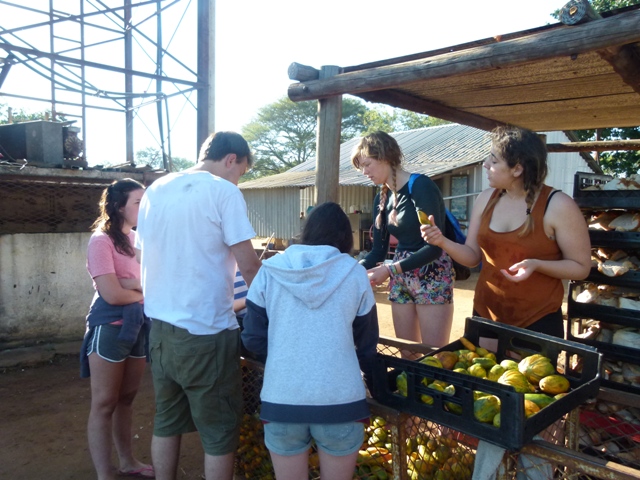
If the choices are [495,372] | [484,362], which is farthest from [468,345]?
[495,372]

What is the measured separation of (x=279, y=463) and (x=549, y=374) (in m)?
1.15

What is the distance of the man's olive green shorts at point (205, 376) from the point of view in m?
2.41

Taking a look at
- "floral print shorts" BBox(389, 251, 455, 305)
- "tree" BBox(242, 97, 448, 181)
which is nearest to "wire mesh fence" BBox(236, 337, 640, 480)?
"floral print shorts" BBox(389, 251, 455, 305)

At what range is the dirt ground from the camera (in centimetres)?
370

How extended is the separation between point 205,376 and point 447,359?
43.2 inches

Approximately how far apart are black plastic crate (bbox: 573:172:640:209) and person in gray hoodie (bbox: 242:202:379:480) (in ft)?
4.72

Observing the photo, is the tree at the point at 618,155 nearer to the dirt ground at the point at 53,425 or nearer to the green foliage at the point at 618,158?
the green foliage at the point at 618,158

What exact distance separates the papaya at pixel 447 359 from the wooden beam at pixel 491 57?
1510 mm

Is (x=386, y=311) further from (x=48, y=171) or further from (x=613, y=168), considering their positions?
(x=613, y=168)

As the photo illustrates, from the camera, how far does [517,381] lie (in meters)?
2.04

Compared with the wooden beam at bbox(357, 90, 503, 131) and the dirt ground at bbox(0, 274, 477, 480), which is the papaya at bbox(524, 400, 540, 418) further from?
the dirt ground at bbox(0, 274, 477, 480)

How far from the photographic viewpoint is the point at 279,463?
211 centimetres

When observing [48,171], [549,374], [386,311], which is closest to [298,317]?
[549,374]

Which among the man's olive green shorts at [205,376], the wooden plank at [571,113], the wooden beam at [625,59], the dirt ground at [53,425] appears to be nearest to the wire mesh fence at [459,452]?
the man's olive green shorts at [205,376]
